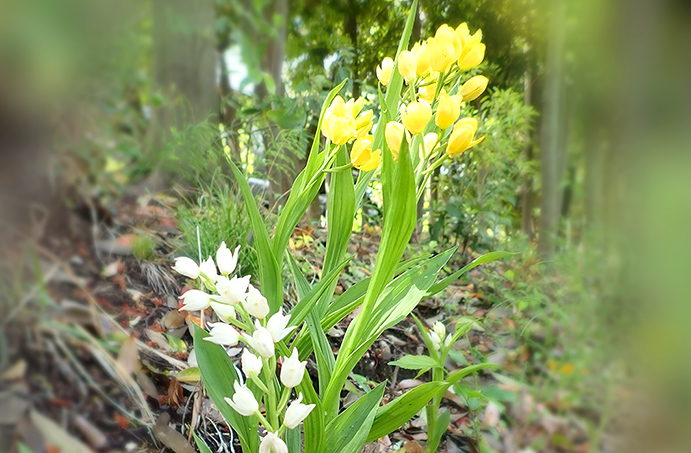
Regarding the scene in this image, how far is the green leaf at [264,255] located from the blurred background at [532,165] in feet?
0.31

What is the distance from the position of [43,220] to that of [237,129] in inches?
19.6

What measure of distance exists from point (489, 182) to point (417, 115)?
0.62 meters

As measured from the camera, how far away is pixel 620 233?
0.16 metres

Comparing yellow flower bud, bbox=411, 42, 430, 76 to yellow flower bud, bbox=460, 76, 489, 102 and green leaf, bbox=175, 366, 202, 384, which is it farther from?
green leaf, bbox=175, 366, 202, 384

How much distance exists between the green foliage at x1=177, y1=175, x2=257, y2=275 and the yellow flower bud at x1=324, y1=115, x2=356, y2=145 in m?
0.34

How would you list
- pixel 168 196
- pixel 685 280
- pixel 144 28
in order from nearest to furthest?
pixel 685 280 < pixel 144 28 < pixel 168 196

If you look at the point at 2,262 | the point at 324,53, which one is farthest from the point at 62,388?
the point at 324,53

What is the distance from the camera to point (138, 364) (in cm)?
41

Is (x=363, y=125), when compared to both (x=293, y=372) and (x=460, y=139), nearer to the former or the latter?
(x=460, y=139)

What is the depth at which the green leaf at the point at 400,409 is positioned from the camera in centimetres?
33

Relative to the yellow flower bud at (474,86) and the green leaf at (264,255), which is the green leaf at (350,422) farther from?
the yellow flower bud at (474,86)

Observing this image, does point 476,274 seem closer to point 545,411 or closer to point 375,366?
point 375,366

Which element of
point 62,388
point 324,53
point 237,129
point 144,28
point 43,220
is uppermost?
point 324,53

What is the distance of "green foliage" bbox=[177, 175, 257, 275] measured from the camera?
605mm
